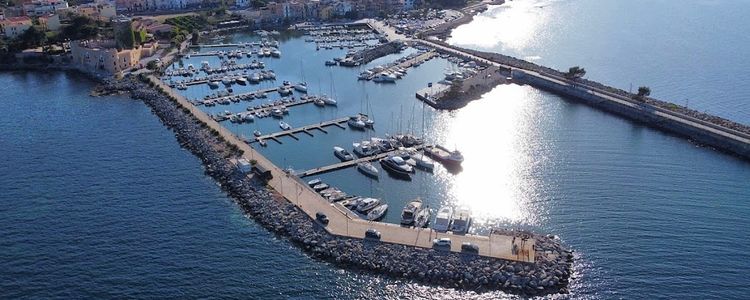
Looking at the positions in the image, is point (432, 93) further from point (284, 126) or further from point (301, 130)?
point (284, 126)

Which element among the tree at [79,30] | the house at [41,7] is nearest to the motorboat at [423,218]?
the tree at [79,30]

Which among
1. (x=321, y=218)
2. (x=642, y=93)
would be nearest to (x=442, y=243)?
(x=321, y=218)

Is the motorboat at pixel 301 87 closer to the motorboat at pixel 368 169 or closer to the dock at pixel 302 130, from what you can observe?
the dock at pixel 302 130

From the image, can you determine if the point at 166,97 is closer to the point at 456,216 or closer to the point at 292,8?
the point at 456,216

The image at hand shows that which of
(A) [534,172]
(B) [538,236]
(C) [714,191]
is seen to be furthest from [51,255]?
(C) [714,191]

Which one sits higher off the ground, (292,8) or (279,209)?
(292,8)
